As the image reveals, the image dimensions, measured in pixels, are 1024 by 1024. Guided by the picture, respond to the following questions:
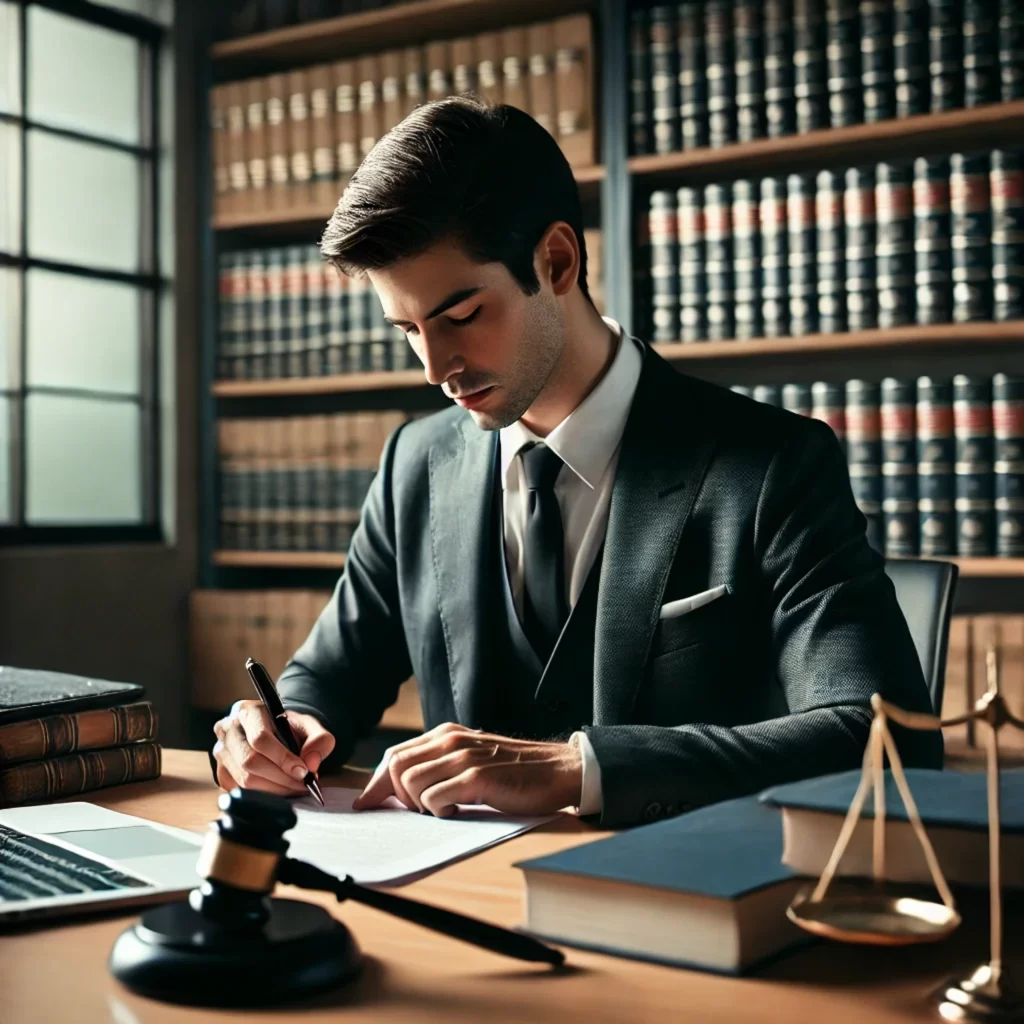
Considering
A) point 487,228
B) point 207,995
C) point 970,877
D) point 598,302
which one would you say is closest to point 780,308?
point 598,302

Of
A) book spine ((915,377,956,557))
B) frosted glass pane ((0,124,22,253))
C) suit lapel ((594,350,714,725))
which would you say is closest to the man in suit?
suit lapel ((594,350,714,725))

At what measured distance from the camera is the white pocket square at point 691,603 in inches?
57.4

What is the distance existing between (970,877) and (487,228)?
36.7 inches

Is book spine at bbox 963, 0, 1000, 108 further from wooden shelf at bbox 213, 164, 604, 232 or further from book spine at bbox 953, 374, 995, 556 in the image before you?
wooden shelf at bbox 213, 164, 604, 232

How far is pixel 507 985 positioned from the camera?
2.28ft

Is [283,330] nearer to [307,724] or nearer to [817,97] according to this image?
[817,97]

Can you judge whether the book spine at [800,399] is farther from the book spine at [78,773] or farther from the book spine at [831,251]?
the book spine at [78,773]

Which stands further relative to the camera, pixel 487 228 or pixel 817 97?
pixel 817 97

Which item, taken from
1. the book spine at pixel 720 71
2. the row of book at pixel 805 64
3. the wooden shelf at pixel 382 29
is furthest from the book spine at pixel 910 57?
the wooden shelf at pixel 382 29

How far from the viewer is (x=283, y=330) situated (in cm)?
329

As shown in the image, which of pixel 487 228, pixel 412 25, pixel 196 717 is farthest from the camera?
pixel 196 717

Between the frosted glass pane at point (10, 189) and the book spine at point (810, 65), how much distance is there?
1.83 m

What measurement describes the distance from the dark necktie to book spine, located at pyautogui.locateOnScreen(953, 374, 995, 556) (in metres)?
1.25

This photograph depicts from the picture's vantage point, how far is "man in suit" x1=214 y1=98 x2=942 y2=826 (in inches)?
52.9
